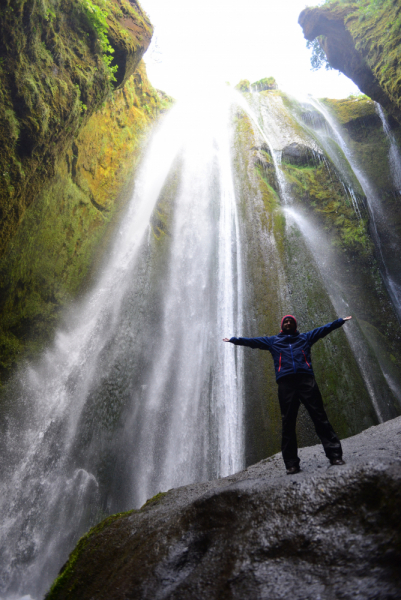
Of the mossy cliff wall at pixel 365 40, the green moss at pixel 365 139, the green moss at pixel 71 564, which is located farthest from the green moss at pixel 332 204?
the green moss at pixel 71 564

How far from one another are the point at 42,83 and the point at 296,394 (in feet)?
22.2

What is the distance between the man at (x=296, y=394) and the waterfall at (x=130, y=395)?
12.7 ft

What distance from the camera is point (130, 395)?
23.5 feet

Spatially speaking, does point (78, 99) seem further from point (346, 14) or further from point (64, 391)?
point (346, 14)

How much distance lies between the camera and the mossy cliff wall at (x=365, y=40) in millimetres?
10195

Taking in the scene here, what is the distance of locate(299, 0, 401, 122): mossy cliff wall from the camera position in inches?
401

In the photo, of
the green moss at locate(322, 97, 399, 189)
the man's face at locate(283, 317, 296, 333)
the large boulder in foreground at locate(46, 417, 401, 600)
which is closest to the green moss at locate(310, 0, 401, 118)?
the green moss at locate(322, 97, 399, 189)

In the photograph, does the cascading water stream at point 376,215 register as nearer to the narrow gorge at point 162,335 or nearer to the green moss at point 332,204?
the narrow gorge at point 162,335

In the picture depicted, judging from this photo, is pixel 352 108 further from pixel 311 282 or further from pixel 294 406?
pixel 294 406

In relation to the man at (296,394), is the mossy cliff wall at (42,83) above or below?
above

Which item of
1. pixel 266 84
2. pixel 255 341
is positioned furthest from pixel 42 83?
pixel 266 84

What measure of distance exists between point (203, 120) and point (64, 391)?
14.4 metres

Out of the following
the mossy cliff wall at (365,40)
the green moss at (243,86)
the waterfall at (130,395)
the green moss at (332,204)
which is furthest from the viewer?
the green moss at (243,86)

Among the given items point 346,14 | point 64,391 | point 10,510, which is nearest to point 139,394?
point 64,391
